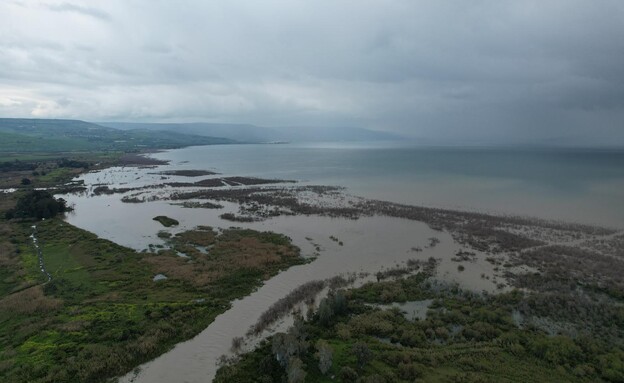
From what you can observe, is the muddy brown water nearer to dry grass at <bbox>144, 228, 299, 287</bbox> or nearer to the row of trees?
dry grass at <bbox>144, 228, 299, 287</bbox>

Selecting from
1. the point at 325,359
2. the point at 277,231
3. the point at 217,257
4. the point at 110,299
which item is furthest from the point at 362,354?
the point at 277,231

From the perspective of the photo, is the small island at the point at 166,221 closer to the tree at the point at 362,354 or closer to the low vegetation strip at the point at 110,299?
the low vegetation strip at the point at 110,299

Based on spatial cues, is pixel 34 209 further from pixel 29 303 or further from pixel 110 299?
pixel 110 299

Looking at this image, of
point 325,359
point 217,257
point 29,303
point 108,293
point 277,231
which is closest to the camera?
point 325,359

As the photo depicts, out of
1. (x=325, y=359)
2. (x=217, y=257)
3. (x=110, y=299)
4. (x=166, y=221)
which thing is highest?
(x=325, y=359)

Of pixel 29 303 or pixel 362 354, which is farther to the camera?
pixel 29 303

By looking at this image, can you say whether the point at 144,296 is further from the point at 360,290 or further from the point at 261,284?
the point at 360,290

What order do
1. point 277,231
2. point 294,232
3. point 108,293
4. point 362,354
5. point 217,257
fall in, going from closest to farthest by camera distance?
point 362,354 → point 108,293 → point 217,257 → point 294,232 → point 277,231

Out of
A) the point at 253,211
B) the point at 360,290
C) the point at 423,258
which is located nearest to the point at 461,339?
the point at 360,290

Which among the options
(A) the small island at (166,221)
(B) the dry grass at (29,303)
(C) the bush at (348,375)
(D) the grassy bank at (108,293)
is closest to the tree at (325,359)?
(C) the bush at (348,375)
